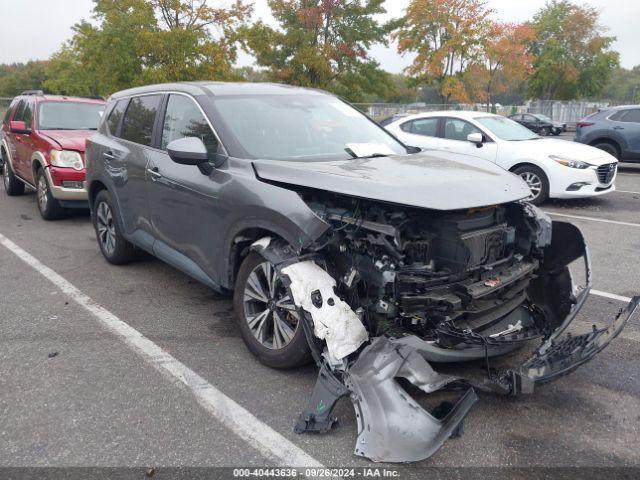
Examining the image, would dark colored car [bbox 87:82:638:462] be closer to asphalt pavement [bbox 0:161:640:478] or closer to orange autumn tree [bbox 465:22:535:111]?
asphalt pavement [bbox 0:161:640:478]

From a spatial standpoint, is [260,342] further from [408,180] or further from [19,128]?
[19,128]

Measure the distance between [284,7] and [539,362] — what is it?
87.0 feet

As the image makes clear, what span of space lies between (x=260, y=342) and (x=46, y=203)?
578 cm

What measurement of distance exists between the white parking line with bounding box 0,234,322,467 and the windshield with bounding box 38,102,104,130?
4741 mm

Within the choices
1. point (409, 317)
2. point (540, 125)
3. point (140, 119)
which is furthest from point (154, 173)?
point (540, 125)

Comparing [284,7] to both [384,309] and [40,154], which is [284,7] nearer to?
[40,154]

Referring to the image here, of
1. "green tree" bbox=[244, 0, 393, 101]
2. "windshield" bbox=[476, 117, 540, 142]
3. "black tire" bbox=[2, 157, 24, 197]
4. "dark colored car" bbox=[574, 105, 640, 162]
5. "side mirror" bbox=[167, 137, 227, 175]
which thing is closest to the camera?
"side mirror" bbox=[167, 137, 227, 175]

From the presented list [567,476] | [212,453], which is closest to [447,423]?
[567,476]

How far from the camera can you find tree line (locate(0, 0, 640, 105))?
16.3m

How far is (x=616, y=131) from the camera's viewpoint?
12906 mm

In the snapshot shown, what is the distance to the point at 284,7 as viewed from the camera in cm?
2628

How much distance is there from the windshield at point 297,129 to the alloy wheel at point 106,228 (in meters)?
2.20

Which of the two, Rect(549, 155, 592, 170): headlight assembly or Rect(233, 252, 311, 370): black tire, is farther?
Rect(549, 155, 592, 170): headlight assembly

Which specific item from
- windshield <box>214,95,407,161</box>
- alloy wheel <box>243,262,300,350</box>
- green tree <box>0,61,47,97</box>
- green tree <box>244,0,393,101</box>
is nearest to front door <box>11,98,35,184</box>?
windshield <box>214,95,407,161</box>
